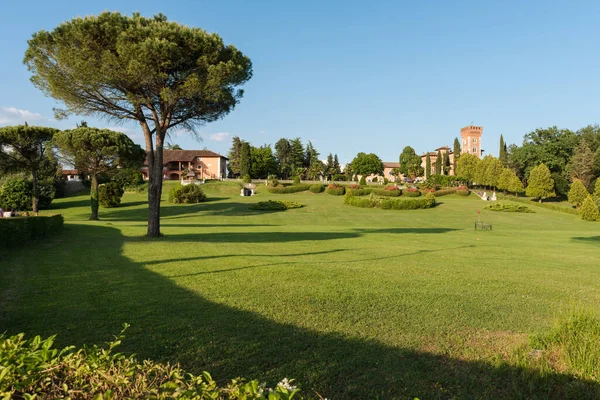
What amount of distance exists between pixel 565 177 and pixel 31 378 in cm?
7477

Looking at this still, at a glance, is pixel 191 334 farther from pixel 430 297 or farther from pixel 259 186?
pixel 259 186

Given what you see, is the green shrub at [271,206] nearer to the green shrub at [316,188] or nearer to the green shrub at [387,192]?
the green shrub at [316,188]

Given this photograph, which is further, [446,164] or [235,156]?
[446,164]

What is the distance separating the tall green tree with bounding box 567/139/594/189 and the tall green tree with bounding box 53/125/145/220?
59.4 m

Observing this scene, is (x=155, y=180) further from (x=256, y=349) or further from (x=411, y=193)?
(x=411, y=193)

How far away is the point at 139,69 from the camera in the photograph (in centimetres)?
1469

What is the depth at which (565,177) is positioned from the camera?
6150 cm

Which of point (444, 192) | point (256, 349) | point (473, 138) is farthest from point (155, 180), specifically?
point (473, 138)

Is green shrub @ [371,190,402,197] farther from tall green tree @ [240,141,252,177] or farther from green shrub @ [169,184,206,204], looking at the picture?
tall green tree @ [240,141,252,177]

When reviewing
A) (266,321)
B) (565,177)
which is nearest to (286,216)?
(266,321)

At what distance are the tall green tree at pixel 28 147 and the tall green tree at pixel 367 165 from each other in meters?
84.8

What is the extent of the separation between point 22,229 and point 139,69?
7.40 meters

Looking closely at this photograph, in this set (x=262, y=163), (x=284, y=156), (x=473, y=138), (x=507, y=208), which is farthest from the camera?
(x=473, y=138)

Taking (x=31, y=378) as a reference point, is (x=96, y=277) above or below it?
below
